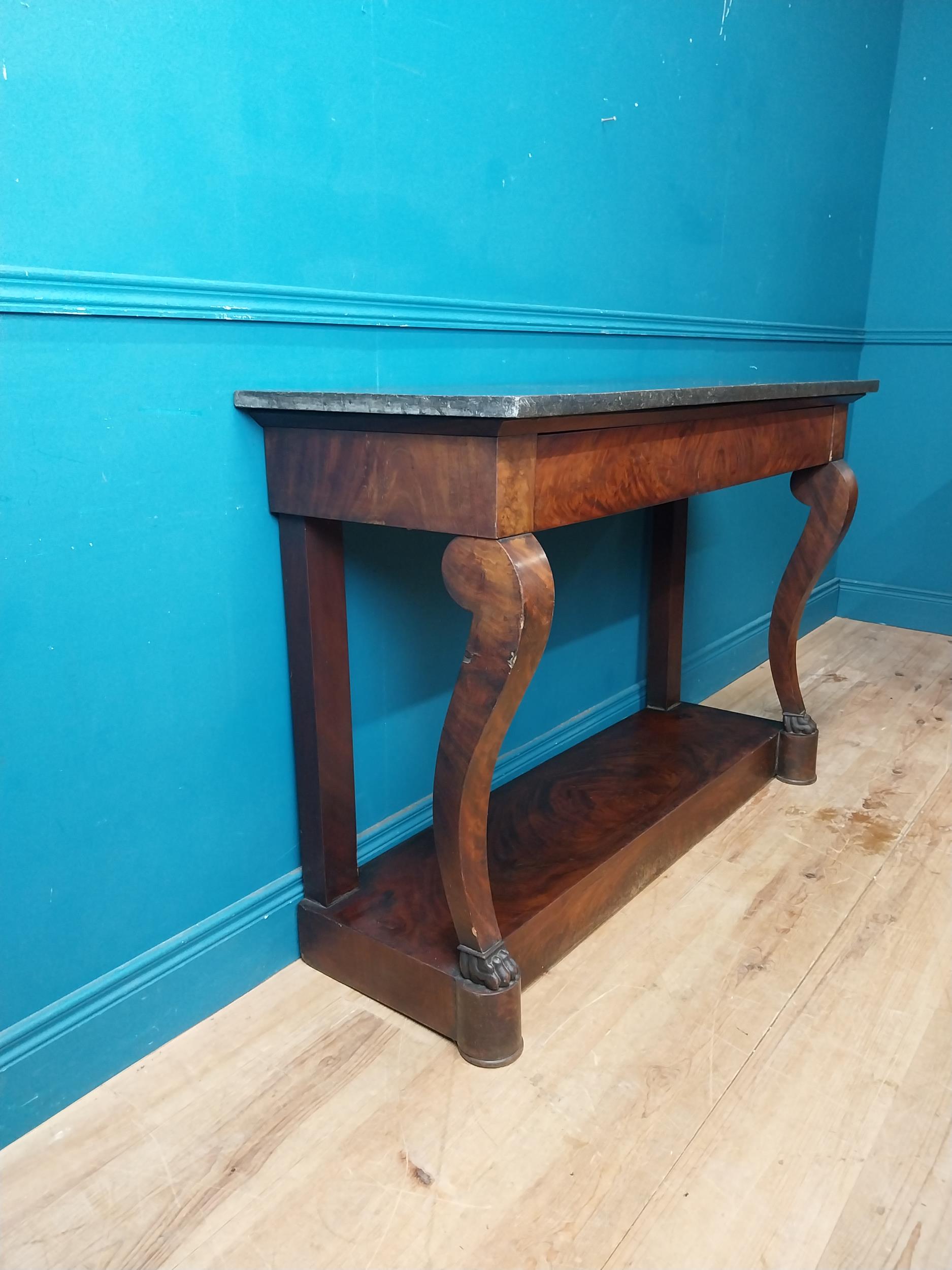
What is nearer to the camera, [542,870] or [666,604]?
[542,870]

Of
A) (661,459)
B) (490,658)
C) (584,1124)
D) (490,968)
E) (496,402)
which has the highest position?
(496,402)

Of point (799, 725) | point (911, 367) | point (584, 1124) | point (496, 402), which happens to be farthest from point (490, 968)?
point (911, 367)

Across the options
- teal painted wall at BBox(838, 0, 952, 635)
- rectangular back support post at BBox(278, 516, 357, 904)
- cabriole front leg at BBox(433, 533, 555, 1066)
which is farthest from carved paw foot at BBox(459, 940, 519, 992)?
teal painted wall at BBox(838, 0, 952, 635)

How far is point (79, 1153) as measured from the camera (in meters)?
1.14

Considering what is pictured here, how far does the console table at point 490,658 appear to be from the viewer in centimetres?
112

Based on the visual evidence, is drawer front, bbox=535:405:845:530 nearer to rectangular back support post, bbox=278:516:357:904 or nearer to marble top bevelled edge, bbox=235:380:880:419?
marble top bevelled edge, bbox=235:380:880:419

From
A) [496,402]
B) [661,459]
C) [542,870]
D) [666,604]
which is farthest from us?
[666,604]

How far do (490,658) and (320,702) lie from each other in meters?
0.36

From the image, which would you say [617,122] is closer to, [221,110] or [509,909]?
[221,110]

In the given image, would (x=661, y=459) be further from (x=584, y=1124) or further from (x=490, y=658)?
(x=584, y=1124)

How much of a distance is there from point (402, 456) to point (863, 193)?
271 cm

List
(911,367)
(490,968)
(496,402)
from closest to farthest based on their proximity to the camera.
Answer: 1. (496,402)
2. (490,968)
3. (911,367)

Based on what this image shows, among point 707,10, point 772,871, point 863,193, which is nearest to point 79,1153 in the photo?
point 772,871

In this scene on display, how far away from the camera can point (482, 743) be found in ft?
3.90
